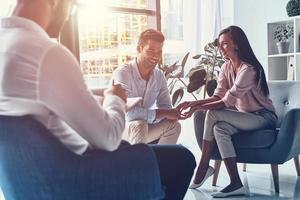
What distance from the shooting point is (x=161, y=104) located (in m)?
2.75

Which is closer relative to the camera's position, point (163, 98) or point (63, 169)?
point (63, 169)

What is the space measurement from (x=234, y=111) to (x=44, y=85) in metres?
1.83

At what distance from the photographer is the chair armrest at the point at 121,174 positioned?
1.11m

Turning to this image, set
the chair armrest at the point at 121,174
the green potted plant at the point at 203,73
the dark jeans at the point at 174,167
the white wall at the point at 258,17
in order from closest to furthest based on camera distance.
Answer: the chair armrest at the point at 121,174, the dark jeans at the point at 174,167, the green potted plant at the point at 203,73, the white wall at the point at 258,17

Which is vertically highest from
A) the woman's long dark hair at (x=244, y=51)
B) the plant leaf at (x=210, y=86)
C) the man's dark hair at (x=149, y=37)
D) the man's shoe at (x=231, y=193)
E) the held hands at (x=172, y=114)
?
the man's dark hair at (x=149, y=37)

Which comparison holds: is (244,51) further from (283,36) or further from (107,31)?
(107,31)

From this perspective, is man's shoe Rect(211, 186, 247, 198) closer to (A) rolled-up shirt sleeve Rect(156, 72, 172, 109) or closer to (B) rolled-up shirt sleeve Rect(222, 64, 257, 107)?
(B) rolled-up shirt sleeve Rect(222, 64, 257, 107)

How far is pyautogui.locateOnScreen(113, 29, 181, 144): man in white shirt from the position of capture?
252 centimetres

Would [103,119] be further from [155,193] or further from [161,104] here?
[161,104]

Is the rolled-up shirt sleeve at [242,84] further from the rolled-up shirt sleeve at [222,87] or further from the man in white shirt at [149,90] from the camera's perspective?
the man in white shirt at [149,90]

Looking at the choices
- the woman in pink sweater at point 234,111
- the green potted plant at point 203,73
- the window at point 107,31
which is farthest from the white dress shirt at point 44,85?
the window at point 107,31

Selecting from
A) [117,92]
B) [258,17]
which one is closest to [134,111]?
[117,92]

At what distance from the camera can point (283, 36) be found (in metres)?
4.02

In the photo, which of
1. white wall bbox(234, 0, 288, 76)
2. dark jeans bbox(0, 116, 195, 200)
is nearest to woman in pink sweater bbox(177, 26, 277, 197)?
dark jeans bbox(0, 116, 195, 200)
